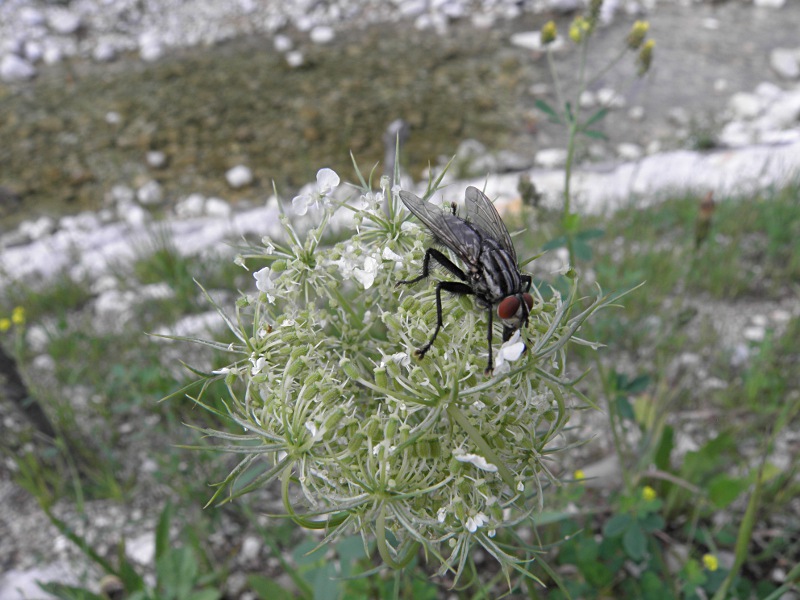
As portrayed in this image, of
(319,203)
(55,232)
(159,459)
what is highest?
(319,203)

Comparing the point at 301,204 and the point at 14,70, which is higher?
the point at 301,204

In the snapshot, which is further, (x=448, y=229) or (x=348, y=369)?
(x=448, y=229)

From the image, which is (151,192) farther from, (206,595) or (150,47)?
(206,595)

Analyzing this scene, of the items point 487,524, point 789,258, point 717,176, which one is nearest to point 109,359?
point 487,524

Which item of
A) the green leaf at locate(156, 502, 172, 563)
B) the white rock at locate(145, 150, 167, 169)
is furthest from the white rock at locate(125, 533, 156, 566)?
the white rock at locate(145, 150, 167, 169)

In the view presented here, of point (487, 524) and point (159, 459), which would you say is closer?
point (487, 524)

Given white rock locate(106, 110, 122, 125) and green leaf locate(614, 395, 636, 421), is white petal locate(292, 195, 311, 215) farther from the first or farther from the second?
white rock locate(106, 110, 122, 125)

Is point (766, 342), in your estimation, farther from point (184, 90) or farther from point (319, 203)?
point (184, 90)

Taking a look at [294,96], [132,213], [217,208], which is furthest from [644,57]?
[294,96]
